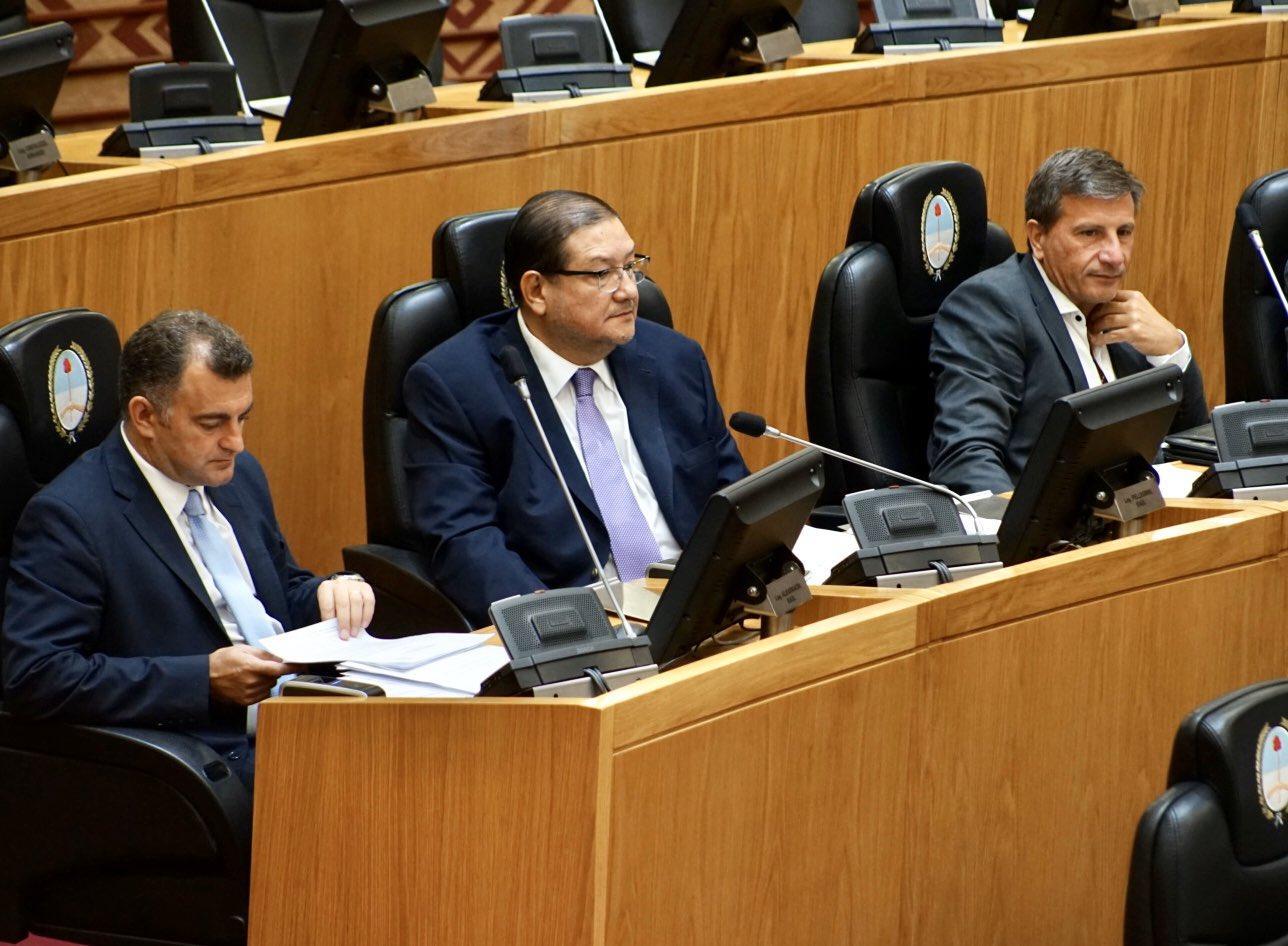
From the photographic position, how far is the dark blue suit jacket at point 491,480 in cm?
248

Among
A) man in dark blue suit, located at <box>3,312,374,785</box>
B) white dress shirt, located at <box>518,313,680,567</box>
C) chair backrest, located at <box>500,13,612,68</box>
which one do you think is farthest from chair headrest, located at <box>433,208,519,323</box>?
chair backrest, located at <box>500,13,612,68</box>

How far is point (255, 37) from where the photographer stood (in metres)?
4.29

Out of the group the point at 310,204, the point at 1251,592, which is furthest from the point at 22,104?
the point at 1251,592

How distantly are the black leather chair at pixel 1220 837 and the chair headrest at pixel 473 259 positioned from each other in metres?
1.39

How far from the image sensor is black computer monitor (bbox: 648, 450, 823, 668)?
1807 mm

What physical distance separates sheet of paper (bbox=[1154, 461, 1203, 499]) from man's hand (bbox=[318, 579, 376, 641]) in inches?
38.6

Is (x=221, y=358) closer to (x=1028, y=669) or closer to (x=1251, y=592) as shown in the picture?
(x=1028, y=669)

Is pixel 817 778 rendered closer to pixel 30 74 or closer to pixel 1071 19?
pixel 30 74

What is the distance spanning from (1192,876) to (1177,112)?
284 cm

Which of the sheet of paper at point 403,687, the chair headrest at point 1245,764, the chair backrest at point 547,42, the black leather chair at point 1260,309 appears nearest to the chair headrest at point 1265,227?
the black leather chair at point 1260,309

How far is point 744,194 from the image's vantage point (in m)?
3.60

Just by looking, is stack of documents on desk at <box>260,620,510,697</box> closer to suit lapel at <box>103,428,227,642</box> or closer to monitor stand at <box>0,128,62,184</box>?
suit lapel at <box>103,428,227,642</box>

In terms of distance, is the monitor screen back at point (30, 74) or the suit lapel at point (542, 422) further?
the monitor screen back at point (30, 74)

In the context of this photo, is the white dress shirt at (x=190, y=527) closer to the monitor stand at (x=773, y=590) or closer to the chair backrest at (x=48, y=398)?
the chair backrest at (x=48, y=398)
